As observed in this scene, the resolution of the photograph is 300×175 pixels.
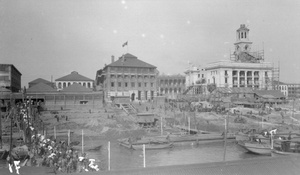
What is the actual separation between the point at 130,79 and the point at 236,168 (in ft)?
168

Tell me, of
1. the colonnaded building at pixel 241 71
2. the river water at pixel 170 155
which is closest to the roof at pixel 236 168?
the river water at pixel 170 155

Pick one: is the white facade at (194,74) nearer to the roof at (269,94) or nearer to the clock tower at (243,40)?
the clock tower at (243,40)

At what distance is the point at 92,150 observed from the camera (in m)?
32.0

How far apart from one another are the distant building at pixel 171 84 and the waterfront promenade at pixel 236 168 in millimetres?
78643

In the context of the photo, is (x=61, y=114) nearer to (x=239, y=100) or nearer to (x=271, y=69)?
(x=239, y=100)

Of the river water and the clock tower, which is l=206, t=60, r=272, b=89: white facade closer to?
the clock tower

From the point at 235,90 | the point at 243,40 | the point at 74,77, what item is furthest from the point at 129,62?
the point at 243,40

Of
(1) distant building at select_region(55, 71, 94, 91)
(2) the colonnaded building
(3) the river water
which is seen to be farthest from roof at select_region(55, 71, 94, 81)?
(3) the river water

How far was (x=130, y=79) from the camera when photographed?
6425 cm

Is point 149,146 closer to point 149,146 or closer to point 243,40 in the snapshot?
point 149,146

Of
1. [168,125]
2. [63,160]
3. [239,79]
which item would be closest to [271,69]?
[239,79]

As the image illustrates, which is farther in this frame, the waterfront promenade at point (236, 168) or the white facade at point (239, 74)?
the white facade at point (239, 74)

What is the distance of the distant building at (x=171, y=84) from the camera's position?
94250 millimetres

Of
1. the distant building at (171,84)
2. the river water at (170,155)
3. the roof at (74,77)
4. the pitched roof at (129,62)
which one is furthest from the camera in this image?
the distant building at (171,84)
